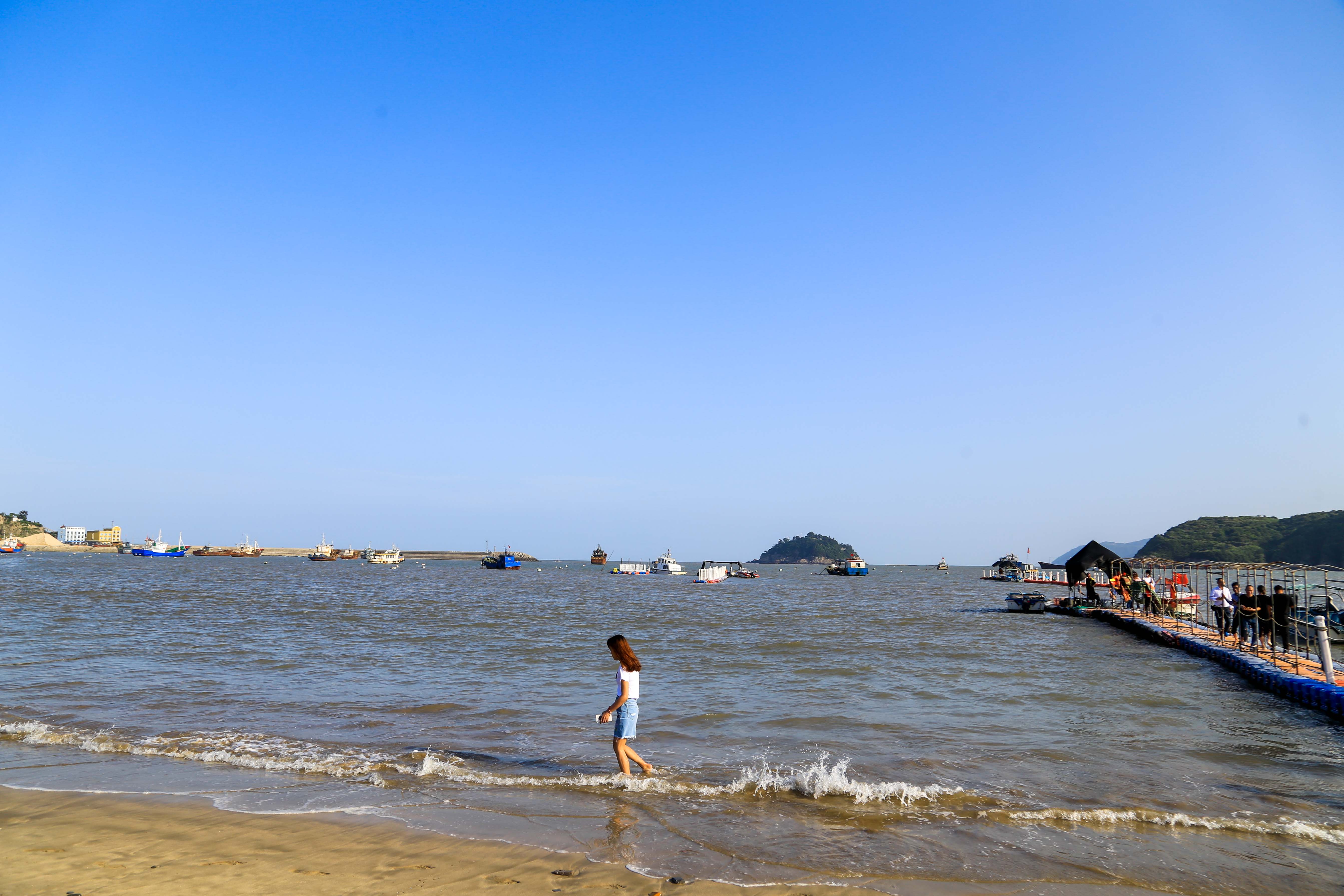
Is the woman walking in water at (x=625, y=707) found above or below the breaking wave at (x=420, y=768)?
above

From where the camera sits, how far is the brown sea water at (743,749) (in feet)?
22.9

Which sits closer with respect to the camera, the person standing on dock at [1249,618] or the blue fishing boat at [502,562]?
the person standing on dock at [1249,618]

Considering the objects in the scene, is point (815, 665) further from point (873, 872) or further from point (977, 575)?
point (977, 575)

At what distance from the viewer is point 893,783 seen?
8.88m

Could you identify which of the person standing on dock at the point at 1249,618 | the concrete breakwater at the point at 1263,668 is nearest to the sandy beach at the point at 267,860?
the concrete breakwater at the point at 1263,668

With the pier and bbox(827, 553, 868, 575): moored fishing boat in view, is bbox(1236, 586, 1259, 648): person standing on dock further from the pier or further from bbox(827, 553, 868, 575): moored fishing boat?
bbox(827, 553, 868, 575): moored fishing boat

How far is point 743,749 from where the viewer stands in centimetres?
1076

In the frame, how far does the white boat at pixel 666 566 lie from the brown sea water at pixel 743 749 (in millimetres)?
92565

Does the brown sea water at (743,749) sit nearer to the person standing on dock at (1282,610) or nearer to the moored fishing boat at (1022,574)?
the person standing on dock at (1282,610)

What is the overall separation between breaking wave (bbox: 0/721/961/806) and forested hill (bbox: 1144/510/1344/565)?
11674cm

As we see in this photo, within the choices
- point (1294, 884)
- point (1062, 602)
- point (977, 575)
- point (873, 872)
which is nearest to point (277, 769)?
point (873, 872)

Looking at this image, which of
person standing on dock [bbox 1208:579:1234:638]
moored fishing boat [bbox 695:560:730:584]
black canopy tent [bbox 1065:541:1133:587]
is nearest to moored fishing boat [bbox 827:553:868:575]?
moored fishing boat [bbox 695:560:730:584]

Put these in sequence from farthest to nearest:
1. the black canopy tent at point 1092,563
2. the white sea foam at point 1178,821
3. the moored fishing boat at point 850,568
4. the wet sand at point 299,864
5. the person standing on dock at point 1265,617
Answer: the moored fishing boat at point 850,568 < the black canopy tent at point 1092,563 < the person standing on dock at point 1265,617 < the white sea foam at point 1178,821 < the wet sand at point 299,864

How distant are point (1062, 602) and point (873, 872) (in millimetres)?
48192
